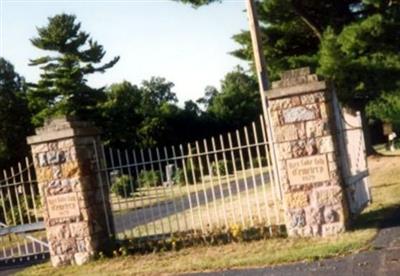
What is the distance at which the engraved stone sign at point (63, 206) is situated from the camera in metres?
9.82

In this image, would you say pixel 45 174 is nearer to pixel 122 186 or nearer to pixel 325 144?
pixel 325 144

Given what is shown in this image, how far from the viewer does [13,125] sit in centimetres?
4222

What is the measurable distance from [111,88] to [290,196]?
41010 millimetres

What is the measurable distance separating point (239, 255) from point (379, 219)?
99.6 inches

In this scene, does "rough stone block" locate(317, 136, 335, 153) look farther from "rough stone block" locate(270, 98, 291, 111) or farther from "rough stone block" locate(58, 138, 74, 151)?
"rough stone block" locate(58, 138, 74, 151)

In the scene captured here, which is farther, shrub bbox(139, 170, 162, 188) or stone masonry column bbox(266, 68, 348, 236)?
shrub bbox(139, 170, 162, 188)

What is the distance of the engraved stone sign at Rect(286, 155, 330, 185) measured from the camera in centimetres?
881

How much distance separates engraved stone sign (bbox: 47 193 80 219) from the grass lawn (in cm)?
83

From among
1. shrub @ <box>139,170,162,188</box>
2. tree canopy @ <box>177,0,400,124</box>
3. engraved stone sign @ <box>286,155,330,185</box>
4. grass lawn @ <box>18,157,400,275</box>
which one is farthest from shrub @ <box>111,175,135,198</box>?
tree canopy @ <box>177,0,400,124</box>

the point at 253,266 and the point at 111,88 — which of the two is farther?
the point at 111,88

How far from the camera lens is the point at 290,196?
895 centimetres

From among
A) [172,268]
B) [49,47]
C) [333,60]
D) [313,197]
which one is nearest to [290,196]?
[313,197]

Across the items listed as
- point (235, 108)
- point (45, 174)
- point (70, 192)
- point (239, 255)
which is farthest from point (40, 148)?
point (235, 108)

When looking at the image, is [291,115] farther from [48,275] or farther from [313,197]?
[48,275]
